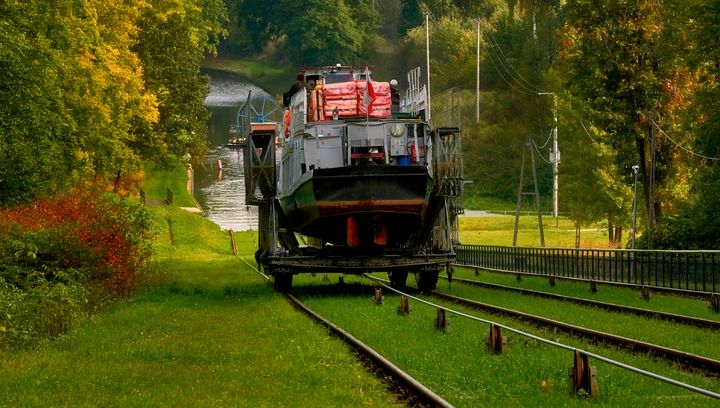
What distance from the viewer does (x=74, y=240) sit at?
103ft

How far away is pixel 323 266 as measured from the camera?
97.1ft

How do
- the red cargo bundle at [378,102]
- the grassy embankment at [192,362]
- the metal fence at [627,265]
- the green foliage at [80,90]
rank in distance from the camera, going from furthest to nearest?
the green foliage at [80,90] → the metal fence at [627,265] → the red cargo bundle at [378,102] → the grassy embankment at [192,362]

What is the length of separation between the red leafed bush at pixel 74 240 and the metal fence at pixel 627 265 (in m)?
13.3

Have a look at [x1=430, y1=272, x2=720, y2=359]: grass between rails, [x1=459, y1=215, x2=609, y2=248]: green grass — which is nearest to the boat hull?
[x1=430, y1=272, x2=720, y2=359]: grass between rails

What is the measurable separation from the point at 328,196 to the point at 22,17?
13.9m

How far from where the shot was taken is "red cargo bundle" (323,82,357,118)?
30.4 meters

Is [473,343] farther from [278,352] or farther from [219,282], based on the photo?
[219,282]

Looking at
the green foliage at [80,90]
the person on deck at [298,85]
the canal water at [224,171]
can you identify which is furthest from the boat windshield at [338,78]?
the canal water at [224,171]

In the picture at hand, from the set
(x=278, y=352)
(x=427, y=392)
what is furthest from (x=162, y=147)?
(x=427, y=392)

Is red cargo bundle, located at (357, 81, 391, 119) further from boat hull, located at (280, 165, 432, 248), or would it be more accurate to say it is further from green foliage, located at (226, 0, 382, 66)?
green foliage, located at (226, 0, 382, 66)

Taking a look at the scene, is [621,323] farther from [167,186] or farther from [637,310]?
[167,186]

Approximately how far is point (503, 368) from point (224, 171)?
378 feet

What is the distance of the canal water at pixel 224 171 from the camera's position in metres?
97.9

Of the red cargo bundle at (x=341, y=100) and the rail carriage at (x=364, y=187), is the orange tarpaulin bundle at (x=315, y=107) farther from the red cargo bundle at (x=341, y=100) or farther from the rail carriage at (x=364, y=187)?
the red cargo bundle at (x=341, y=100)
